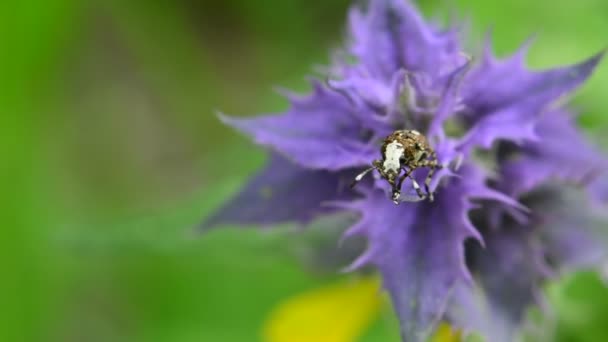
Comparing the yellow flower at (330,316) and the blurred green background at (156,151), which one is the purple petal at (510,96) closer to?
the blurred green background at (156,151)

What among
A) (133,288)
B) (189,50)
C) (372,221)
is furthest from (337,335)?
(189,50)

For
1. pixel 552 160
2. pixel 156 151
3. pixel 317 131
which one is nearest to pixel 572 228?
pixel 552 160

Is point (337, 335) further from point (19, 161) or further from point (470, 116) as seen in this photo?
point (19, 161)

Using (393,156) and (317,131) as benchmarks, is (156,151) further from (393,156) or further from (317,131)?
(393,156)

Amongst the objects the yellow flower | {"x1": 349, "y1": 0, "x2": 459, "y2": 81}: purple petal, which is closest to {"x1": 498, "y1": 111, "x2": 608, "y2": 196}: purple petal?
{"x1": 349, "y1": 0, "x2": 459, "y2": 81}: purple petal

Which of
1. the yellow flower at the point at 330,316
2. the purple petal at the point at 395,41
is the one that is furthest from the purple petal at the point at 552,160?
the yellow flower at the point at 330,316

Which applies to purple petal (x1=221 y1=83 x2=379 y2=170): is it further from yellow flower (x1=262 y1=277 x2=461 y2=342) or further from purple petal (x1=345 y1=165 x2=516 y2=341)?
yellow flower (x1=262 y1=277 x2=461 y2=342)
